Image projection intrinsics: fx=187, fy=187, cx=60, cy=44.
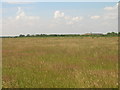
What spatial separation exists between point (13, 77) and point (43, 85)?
65.8 inches

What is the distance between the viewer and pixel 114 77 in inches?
261

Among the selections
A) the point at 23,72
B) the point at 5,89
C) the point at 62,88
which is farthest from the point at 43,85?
the point at 23,72

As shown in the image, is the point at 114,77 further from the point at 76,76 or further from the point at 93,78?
the point at 76,76

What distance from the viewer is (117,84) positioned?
5887 mm

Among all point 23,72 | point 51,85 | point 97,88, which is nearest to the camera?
point 97,88

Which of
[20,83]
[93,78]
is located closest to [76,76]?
[93,78]

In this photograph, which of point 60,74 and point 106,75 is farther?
point 60,74

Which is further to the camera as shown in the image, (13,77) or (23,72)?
(23,72)

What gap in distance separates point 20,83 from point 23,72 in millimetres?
1606

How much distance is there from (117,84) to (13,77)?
3850 millimetres

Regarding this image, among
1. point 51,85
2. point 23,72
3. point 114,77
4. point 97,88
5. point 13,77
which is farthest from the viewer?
point 23,72

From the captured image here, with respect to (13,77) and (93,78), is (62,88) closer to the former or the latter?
(93,78)

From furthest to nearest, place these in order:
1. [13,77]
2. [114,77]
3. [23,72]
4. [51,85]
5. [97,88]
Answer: [23,72], [13,77], [114,77], [51,85], [97,88]

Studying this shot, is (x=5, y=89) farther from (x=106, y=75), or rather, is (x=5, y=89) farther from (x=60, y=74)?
(x=106, y=75)
